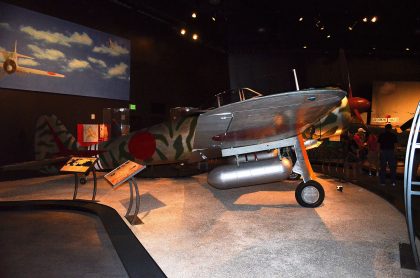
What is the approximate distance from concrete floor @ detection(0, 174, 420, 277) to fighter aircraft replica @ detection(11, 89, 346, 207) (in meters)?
0.59

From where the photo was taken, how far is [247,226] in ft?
13.1

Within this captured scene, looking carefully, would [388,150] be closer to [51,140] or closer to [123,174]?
[123,174]

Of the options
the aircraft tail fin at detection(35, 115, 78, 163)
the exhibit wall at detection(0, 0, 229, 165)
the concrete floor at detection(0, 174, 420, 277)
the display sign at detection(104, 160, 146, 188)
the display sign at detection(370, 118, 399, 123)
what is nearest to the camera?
the concrete floor at detection(0, 174, 420, 277)

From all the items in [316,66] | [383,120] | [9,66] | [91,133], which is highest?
[316,66]

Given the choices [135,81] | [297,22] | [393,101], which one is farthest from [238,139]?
[393,101]

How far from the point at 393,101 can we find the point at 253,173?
12.1 metres

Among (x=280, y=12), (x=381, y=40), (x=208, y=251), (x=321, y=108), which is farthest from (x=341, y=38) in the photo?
(x=208, y=251)

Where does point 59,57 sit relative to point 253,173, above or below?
above

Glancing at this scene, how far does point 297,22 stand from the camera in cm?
1200

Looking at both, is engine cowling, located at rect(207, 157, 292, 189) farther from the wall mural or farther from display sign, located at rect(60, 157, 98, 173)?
the wall mural

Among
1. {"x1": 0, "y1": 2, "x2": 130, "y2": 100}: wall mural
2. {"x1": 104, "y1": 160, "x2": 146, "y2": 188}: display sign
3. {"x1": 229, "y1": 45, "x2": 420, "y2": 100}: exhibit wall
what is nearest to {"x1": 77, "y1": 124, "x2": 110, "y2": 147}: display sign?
{"x1": 0, "y1": 2, "x2": 130, "y2": 100}: wall mural

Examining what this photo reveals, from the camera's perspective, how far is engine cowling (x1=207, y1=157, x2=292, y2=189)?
4.73 meters

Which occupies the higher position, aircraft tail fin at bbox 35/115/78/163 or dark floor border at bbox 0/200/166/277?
aircraft tail fin at bbox 35/115/78/163

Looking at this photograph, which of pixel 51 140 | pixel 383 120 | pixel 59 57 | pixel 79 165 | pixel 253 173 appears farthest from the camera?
pixel 383 120
